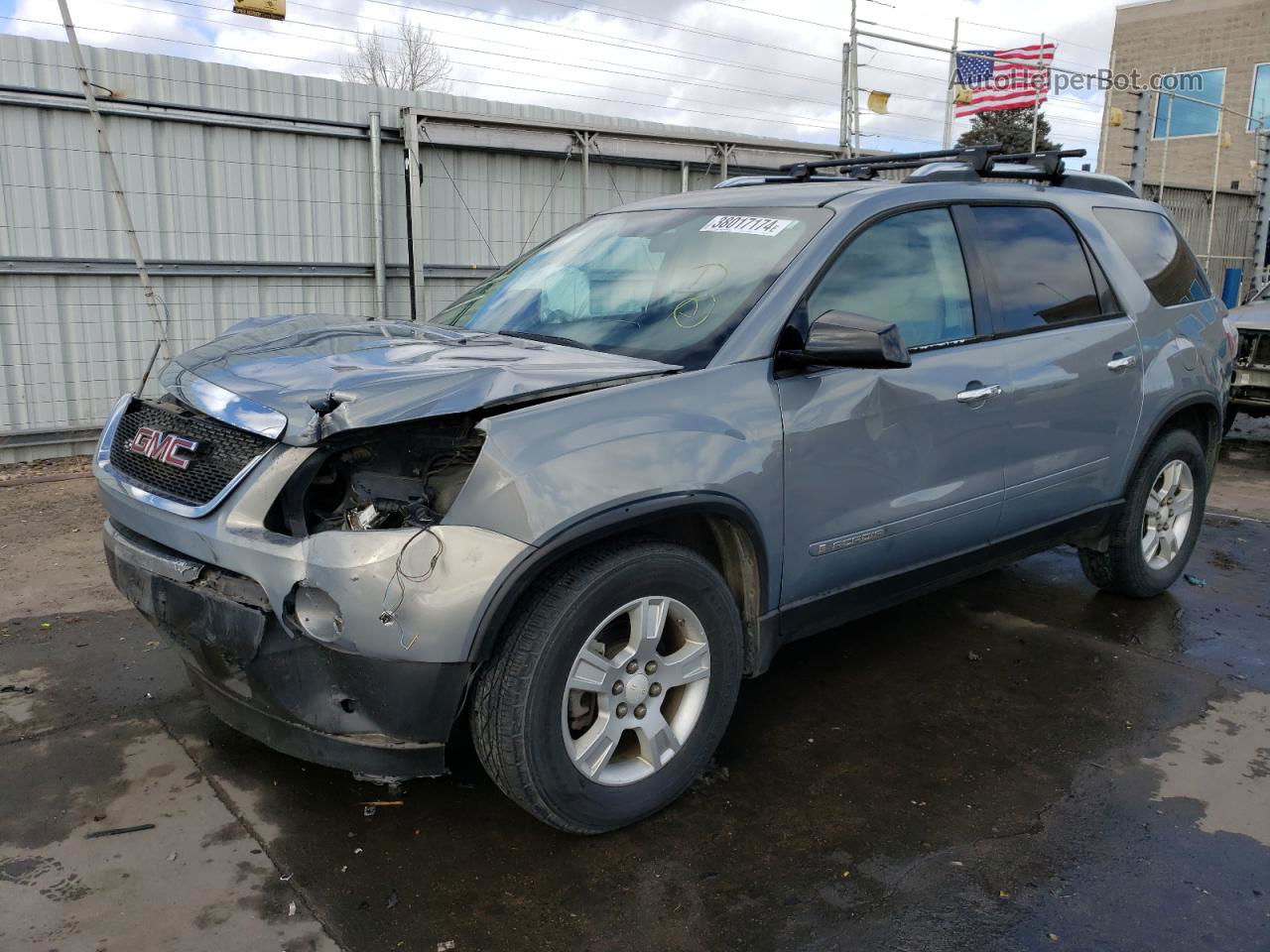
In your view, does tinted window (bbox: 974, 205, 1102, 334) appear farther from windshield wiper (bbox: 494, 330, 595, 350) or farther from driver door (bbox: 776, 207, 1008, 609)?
windshield wiper (bbox: 494, 330, 595, 350)

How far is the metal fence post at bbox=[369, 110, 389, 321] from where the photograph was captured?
872cm

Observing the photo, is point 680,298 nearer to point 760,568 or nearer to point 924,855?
point 760,568

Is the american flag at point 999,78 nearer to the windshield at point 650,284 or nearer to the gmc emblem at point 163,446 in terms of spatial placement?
the windshield at point 650,284

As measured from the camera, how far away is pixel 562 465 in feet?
8.74

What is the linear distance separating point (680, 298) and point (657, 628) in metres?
1.18

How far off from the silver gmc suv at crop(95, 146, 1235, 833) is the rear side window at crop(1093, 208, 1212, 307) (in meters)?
0.50

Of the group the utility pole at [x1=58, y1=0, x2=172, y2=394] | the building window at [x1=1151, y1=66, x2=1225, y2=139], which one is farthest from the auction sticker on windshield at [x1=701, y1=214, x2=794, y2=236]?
the building window at [x1=1151, y1=66, x2=1225, y2=139]

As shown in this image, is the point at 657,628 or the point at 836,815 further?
the point at 836,815

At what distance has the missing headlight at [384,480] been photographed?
2686 mm

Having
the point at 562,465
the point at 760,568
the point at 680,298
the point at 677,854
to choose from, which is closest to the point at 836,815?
the point at 677,854

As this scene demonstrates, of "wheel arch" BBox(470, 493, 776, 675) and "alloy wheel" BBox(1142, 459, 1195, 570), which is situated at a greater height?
"wheel arch" BBox(470, 493, 776, 675)

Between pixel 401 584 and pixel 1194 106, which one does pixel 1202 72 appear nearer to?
pixel 1194 106

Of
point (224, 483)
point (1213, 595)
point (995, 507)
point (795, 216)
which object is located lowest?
point (1213, 595)

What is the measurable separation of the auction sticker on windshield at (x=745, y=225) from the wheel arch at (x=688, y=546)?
3.57ft
